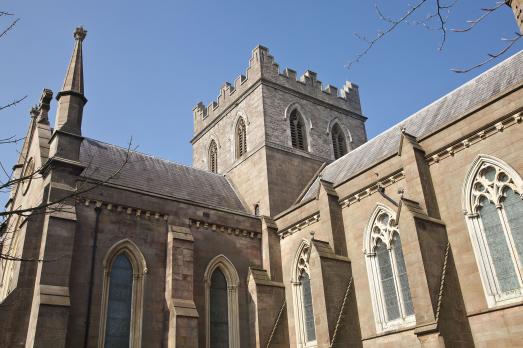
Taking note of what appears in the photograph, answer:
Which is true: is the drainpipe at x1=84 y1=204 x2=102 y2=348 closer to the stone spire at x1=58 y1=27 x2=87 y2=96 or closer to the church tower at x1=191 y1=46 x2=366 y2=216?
the stone spire at x1=58 y1=27 x2=87 y2=96

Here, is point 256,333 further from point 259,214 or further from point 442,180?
point 442,180

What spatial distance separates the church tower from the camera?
78.3 ft

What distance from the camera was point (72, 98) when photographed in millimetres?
17750

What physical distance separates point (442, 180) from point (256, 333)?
852 centimetres

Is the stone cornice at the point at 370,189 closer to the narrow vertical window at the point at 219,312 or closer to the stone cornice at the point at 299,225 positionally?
the stone cornice at the point at 299,225

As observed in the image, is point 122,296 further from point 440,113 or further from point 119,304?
point 440,113

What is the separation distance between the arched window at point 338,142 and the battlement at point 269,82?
1.58 m

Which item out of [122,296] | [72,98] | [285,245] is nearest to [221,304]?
[285,245]

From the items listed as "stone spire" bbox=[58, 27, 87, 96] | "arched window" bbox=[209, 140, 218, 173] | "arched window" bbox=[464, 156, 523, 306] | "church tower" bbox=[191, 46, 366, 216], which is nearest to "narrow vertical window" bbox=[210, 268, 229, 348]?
"church tower" bbox=[191, 46, 366, 216]

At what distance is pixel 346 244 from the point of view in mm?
17297

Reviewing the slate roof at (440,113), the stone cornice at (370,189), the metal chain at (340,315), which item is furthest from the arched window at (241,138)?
the metal chain at (340,315)

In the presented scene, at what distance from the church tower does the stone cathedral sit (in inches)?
20.3

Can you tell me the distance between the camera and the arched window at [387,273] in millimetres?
15016

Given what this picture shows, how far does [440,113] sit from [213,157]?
48.4ft
